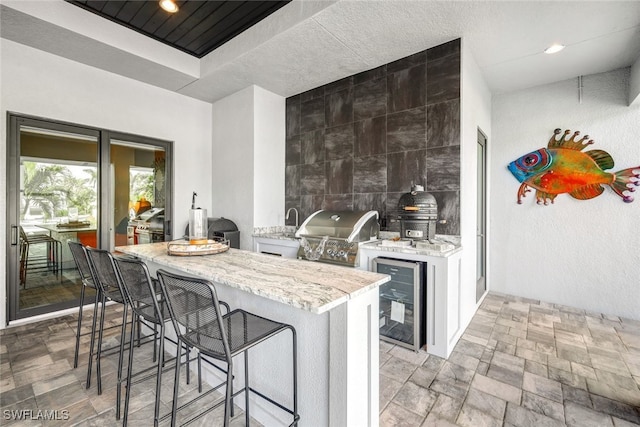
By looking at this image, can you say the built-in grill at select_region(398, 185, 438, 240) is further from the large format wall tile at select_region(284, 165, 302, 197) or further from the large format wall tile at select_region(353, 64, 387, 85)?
the large format wall tile at select_region(284, 165, 302, 197)

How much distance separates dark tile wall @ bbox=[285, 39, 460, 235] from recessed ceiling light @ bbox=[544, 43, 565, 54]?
0.98 m

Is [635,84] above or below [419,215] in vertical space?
above

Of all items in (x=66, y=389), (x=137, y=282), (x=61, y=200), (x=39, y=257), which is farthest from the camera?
(x=61, y=200)

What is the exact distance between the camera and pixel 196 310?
1265mm

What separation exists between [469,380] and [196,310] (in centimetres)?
201

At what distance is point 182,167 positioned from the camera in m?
4.25

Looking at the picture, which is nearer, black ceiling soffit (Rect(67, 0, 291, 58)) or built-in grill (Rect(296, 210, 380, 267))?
black ceiling soffit (Rect(67, 0, 291, 58))

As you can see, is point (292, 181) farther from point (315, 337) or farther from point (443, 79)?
point (315, 337)

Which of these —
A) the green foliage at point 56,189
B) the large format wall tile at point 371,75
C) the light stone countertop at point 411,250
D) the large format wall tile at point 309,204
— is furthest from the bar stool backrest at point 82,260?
the large format wall tile at point 371,75

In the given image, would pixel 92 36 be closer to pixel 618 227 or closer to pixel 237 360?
pixel 237 360

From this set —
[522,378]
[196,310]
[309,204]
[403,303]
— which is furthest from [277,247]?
[522,378]

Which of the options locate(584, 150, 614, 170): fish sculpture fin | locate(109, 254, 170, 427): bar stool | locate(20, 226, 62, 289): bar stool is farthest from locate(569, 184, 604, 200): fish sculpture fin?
locate(20, 226, 62, 289): bar stool

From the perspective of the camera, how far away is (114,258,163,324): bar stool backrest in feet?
5.04

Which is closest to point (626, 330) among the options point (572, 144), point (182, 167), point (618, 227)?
point (618, 227)
